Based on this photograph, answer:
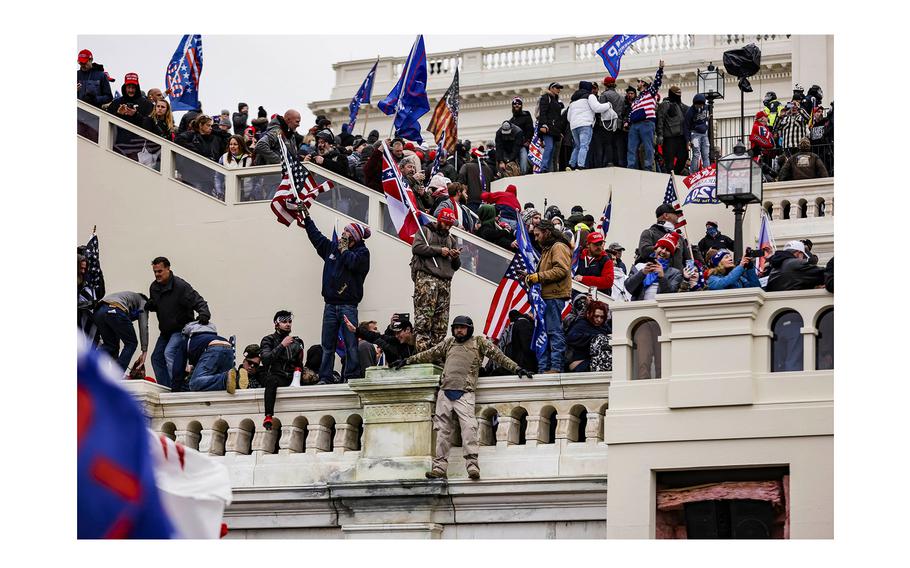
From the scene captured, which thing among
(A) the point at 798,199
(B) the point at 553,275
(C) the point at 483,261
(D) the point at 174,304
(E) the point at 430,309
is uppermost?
(A) the point at 798,199

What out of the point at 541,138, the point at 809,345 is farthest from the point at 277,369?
the point at 541,138

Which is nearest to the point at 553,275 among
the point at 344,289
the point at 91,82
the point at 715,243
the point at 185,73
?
the point at 344,289

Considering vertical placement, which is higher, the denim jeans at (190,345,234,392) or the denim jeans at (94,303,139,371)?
the denim jeans at (94,303,139,371)

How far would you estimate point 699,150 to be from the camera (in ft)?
94.9

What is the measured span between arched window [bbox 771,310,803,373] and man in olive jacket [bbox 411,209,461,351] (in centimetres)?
385

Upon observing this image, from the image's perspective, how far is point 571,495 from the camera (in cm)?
1753

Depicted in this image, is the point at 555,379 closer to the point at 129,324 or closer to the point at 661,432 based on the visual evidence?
the point at 661,432

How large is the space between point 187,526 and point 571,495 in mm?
5163

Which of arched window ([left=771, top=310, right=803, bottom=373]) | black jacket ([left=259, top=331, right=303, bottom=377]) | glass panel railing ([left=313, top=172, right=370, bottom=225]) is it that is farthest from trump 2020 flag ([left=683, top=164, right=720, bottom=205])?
arched window ([left=771, top=310, right=803, bottom=373])

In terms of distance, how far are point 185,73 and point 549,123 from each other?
5.53m

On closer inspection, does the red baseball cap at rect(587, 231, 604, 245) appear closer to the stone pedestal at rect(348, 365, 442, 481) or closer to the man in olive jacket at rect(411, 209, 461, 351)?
the man in olive jacket at rect(411, 209, 461, 351)

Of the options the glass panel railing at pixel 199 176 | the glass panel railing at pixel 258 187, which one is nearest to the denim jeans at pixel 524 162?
the glass panel railing at pixel 258 187

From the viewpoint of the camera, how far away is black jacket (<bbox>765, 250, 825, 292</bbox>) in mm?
16891

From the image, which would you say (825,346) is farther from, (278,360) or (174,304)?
(174,304)
